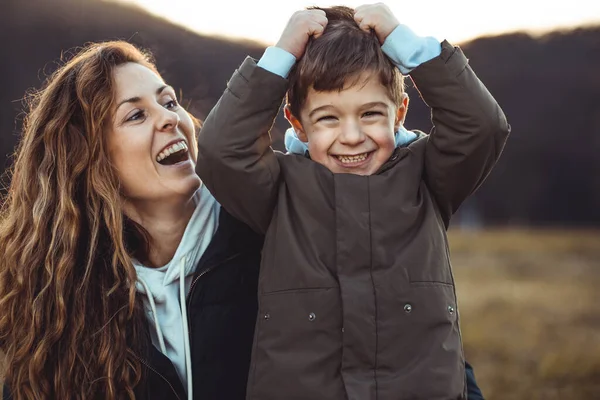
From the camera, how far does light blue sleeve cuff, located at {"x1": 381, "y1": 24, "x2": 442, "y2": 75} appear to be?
89.4 inches

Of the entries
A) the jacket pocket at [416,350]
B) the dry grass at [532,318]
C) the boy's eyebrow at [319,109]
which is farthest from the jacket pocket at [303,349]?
the dry grass at [532,318]

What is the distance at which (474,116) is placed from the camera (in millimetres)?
2225

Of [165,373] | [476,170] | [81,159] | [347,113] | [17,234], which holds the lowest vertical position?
[165,373]

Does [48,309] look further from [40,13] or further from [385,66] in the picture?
[40,13]

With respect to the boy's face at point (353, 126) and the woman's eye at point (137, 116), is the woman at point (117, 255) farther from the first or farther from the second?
the boy's face at point (353, 126)

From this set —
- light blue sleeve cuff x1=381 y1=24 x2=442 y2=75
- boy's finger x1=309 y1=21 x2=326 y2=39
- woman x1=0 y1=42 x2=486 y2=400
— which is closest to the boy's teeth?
light blue sleeve cuff x1=381 y1=24 x2=442 y2=75

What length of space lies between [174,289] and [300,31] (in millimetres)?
1095

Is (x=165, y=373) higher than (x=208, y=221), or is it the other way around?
(x=208, y=221)

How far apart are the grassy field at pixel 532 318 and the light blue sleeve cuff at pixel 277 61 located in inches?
155

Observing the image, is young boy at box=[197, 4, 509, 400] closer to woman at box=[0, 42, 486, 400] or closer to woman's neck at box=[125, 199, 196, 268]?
woman at box=[0, 42, 486, 400]

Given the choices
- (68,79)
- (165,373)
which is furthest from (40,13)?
(165,373)

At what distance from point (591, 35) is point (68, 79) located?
7.25 meters

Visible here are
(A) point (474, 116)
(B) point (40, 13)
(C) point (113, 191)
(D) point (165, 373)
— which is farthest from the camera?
(B) point (40, 13)

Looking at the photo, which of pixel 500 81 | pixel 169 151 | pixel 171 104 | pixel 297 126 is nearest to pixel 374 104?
pixel 297 126
